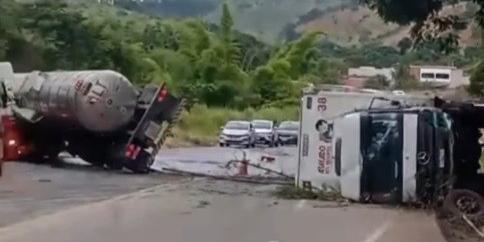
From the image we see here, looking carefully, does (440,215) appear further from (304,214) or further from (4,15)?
(4,15)

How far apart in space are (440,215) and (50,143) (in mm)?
17450

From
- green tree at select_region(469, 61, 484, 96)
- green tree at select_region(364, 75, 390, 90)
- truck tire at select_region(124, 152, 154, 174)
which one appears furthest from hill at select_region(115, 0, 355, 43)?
green tree at select_region(469, 61, 484, 96)

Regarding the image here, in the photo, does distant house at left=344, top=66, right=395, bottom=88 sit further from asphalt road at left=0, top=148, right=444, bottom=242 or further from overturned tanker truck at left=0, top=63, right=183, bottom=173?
asphalt road at left=0, top=148, right=444, bottom=242

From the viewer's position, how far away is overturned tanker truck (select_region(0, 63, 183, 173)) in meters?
30.9

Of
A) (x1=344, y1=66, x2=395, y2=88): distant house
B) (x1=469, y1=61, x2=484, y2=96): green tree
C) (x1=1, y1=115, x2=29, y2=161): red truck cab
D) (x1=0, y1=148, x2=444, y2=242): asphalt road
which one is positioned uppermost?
(x1=344, y1=66, x2=395, y2=88): distant house

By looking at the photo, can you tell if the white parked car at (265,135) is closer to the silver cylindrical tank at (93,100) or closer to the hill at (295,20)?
the silver cylindrical tank at (93,100)

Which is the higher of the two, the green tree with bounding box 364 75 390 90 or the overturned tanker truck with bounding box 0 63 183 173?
the green tree with bounding box 364 75 390 90

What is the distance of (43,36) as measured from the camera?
67.5 m

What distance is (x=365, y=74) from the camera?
78.6 meters

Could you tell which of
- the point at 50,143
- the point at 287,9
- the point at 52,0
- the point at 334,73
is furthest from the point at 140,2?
the point at 50,143

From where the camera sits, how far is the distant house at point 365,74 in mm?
70956

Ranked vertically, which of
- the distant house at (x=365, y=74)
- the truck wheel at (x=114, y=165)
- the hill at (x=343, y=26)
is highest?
the hill at (x=343, y=26)

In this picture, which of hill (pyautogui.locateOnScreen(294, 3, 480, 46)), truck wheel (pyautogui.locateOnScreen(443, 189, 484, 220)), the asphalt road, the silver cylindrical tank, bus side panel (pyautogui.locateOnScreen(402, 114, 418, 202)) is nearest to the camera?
the asphalt road

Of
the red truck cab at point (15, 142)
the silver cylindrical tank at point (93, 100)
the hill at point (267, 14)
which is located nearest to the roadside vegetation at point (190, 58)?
the hill at point (267, 14)
